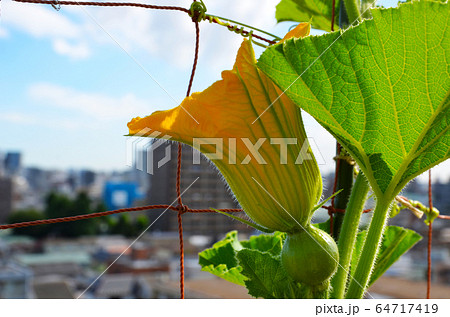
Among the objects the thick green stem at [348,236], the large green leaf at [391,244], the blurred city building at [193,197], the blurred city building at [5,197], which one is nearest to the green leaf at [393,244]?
the large green leaf at [391,244]

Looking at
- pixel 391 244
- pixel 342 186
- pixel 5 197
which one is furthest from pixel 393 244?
pixel 5 197

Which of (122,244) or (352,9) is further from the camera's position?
(122,244)

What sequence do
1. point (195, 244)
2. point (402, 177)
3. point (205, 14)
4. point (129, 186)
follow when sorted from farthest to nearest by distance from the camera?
point (129, 186)
point (195, 244)
point (205, 14)
point (402, 177)

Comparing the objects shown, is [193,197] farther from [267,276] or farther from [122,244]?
[267,276]

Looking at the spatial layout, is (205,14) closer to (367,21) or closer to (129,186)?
(367,21)
